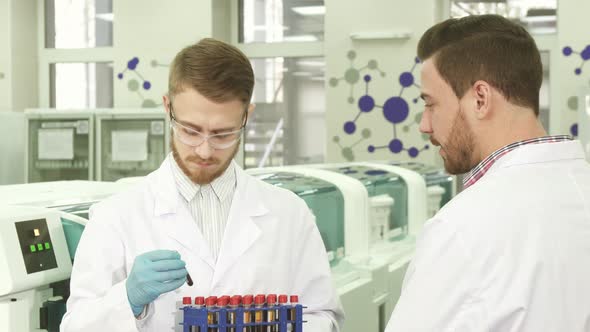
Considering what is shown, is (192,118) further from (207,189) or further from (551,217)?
(551,217)

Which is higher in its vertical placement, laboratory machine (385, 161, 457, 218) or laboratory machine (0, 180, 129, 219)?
laboratory machine (0, 180, 129, 219)

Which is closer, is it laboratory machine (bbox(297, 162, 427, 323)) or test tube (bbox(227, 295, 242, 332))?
test tube (bbox(227, 295, 242, 332))

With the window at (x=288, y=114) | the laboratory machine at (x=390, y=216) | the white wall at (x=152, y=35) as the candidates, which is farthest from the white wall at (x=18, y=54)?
the laboratory machine at (x=390, y=216)

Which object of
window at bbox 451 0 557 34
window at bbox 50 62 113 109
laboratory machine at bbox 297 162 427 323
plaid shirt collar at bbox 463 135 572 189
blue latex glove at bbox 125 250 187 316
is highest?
window at bbox 451 0 557 34

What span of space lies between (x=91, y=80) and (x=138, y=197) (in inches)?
270

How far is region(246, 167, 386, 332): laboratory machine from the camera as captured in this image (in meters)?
2.78

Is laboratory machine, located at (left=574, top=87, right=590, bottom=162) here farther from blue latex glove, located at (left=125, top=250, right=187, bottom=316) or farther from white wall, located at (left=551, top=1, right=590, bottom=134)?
blue latex glove, located at (left=125, top=250, right=187, bottom=316)

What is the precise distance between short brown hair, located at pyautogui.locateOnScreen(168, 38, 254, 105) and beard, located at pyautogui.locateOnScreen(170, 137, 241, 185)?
0.13m

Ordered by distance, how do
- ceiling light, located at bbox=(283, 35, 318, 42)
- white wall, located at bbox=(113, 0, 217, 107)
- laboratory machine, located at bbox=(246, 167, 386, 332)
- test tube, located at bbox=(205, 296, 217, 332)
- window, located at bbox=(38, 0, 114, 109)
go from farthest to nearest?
window, located at bbox=(38, 0, 114, 109), ceiling light, located at bbox=(283, 35, 318, 42), white wall, located at bbox=(113, 0, 217, 107), laboratory machine, located at bbox=(246, 167, 386, 332), test tube, located at bbox=(205, 296, 217, 332)

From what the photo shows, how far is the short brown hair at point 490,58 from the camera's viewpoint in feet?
4.56

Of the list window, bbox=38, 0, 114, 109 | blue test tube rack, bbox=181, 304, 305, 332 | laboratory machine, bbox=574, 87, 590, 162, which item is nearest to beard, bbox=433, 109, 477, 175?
blue test tube rack, bbox=181, 304, 305, 332

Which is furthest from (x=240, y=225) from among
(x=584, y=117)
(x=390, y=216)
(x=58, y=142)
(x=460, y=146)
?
(x=58, y=142)

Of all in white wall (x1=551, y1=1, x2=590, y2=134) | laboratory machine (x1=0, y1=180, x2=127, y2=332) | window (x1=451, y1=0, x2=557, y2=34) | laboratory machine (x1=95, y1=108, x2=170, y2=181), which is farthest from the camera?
window (x1=451, y1=0, x2=557, y2=34)

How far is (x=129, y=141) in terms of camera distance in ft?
21.3
